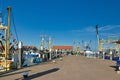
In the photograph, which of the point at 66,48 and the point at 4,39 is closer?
the point at 4,39

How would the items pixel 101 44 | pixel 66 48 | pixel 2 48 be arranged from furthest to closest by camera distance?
1. pixel 66 48
2. pixel 101 44
3. pixel 2 48

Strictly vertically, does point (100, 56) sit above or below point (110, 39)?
below

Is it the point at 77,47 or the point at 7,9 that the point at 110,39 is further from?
the point at 77,47

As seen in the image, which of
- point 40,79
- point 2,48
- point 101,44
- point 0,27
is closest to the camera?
point 40,79

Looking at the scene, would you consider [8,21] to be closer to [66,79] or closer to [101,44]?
[66,79]

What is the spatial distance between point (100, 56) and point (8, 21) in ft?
123

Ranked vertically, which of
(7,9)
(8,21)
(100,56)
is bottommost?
(100,56)

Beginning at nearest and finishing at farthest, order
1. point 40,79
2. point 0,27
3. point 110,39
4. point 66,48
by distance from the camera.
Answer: point 40,79 < point 0,27 < point 110,39 < point 66,48

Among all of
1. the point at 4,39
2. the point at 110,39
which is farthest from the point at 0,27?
the point at 110,39

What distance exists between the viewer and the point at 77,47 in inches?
5226

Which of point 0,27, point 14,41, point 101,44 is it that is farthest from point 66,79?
point 101,44

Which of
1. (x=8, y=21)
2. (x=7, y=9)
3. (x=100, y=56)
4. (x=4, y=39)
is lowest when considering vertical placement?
(x=100, y=56)

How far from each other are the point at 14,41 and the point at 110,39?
30682 mm

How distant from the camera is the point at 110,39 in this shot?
61.2 m
